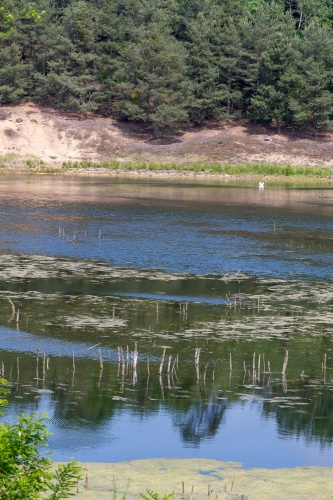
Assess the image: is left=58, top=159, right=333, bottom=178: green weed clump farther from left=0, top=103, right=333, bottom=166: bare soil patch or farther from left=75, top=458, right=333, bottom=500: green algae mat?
left=75, top=458, right=333, bottom=500: green algae mat

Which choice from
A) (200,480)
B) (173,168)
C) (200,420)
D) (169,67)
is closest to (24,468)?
(200,480)

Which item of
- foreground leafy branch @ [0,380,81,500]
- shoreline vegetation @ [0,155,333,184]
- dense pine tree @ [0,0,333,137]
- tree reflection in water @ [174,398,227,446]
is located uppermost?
dense pine tree @ [0,0,333,137]

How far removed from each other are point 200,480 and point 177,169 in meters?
84.0

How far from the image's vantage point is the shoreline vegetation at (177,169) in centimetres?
9331

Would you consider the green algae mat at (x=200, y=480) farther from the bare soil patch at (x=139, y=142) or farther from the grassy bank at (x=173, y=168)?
the bare soil patch at (x=139, y=142)

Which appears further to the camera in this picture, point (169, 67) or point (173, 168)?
point (169, 67)

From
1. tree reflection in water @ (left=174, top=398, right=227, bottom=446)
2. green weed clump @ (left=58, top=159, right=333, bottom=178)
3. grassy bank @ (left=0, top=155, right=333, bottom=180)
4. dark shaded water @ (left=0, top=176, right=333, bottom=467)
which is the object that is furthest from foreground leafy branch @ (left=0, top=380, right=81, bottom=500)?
green weed clump @ (left=58, top=159, right=333, bottom=178)

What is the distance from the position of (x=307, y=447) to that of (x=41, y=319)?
10.7 m

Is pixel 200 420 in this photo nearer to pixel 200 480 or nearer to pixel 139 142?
pixel 200 480

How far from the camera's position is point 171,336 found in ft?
75.0

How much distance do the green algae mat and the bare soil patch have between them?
85.1 metres

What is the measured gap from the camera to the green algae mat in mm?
12875

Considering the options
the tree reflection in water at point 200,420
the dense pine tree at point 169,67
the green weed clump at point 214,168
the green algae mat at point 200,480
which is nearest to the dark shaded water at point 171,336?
the tree reflection in water at point 200,420

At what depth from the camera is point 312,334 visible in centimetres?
2322
